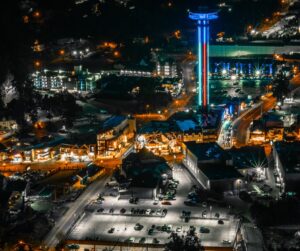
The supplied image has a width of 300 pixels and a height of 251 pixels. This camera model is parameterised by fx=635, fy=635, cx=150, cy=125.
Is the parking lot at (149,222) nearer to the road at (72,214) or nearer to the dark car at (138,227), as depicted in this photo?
the dark car at (138,227)

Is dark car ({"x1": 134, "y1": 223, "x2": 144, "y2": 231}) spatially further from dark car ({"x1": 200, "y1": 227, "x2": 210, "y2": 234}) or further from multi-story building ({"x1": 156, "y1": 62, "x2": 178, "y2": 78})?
multi-story building ({"x1": 156, "y1": 62, "x2": 178, "y2": 78})

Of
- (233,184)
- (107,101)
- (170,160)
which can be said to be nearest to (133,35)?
(107,101)

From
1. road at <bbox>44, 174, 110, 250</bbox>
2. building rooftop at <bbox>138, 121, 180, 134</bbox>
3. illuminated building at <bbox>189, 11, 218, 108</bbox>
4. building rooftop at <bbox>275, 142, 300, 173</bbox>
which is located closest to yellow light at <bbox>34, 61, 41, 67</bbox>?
illuminated building at <bbox>189, 11, 218, 108</bbox>

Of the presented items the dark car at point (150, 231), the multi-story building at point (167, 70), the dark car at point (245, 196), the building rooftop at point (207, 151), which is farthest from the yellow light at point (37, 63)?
the dark car at point (150, 231)

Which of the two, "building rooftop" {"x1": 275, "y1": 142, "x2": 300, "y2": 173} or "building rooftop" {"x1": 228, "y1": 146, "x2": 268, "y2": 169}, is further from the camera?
"building rooftop" {"x1": 228, "y1": 146, "x2": 268, "y2": 169}

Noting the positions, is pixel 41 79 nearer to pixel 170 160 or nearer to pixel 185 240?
pixel 170 160

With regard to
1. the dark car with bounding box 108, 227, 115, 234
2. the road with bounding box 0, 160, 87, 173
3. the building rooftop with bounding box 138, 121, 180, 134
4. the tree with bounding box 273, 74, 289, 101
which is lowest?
the dark car with bounding box 108, 227, 115, 234
